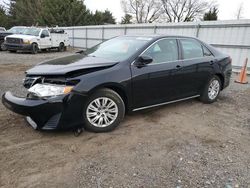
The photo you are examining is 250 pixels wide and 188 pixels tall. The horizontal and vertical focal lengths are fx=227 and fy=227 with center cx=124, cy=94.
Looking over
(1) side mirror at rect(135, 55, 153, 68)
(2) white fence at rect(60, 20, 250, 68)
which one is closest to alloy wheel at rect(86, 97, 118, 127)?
(1) side mirror at rect(135, 55, 153, 68)

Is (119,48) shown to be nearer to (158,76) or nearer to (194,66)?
(158,76)

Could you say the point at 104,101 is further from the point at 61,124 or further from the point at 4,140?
the point at 4,140

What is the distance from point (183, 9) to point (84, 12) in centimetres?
2028

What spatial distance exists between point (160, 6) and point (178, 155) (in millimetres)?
44789

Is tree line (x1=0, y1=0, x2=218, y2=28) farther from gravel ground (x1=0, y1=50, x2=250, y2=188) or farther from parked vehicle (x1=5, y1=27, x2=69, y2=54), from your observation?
gravel ground (x1=0, y1=50, x2=250, y2=188)

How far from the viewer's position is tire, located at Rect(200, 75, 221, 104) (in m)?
5.17

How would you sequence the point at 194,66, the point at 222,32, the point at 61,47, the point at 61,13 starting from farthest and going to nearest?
the point at 61,13 → the point at 61,47 → the point at 222,32 → the point at 194,66

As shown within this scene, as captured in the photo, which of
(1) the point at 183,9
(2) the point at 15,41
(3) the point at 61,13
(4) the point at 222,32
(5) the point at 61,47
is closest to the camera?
(4) the point at 222,32

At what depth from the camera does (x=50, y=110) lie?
121 inches

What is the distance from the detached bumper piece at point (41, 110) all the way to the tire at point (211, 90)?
3408mm

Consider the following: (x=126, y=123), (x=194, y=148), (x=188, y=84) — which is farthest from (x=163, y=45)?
(x=194, y=148)

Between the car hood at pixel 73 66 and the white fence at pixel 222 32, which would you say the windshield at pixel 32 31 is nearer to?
the white fence at pixel 222 32

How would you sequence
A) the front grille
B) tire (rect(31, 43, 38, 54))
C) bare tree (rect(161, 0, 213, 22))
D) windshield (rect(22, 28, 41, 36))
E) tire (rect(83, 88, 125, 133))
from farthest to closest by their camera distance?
bare tree (rect(161, 0, 213, 22)), windshield (rect(22, 28, 41, 36)), tire (rect(31, 43, 38, 54)), the front grille, tire (rect(83, 88, 125, 133))

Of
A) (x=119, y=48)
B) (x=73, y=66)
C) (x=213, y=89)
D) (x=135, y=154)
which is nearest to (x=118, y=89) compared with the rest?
(x=73, y=66)
